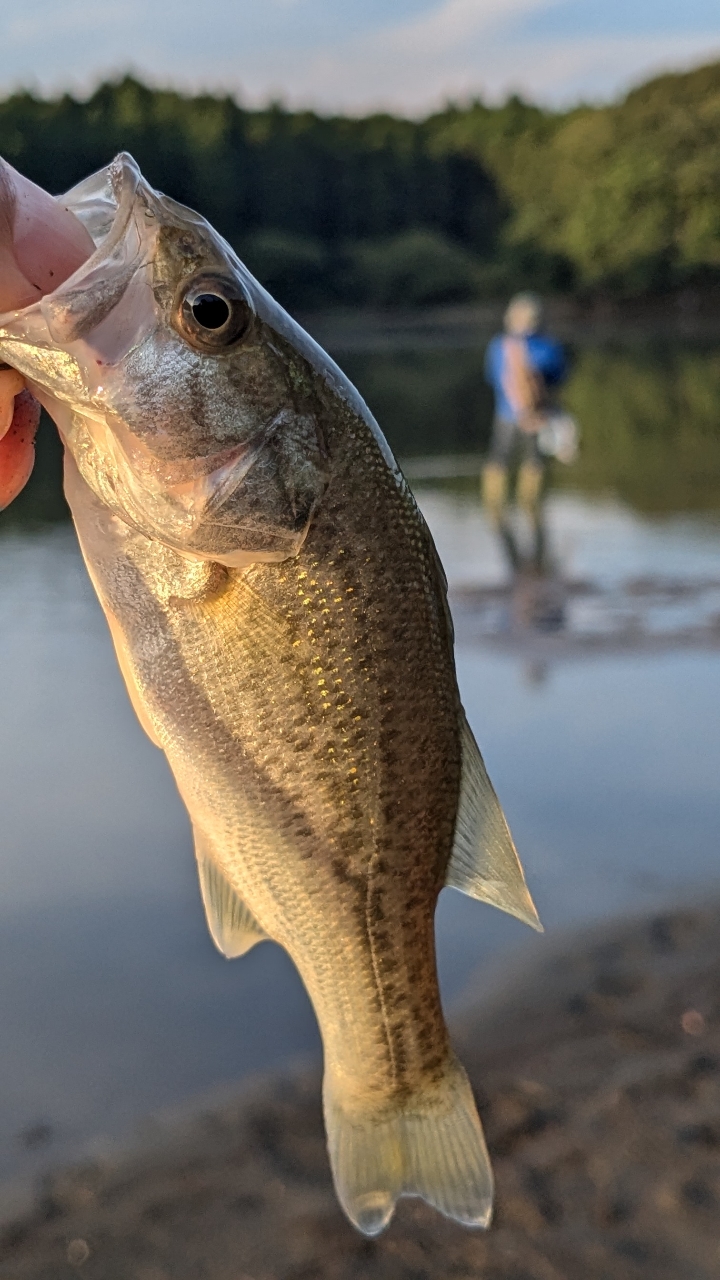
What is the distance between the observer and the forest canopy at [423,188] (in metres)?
80.1

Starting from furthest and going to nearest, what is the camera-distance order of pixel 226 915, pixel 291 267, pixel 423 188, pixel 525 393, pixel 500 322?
pixel 423 188, pixel 291 267, pixel 500 322, pixel 525 393, pixel 226 915

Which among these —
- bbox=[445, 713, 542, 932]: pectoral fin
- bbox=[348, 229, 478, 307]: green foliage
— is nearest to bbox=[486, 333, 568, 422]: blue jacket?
bbox=[445, 713, 542, 932]: pectoral fin

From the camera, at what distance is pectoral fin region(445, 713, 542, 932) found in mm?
2285

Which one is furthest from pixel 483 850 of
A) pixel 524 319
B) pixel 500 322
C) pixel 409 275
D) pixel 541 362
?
pixel 409 275

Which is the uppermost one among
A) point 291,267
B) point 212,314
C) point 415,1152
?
point 291,267

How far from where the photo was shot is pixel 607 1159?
3.74 meters

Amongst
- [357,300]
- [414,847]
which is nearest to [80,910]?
[414,847]

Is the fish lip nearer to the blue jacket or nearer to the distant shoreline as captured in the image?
the blue jacket

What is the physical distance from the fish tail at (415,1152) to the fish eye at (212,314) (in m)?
1.56

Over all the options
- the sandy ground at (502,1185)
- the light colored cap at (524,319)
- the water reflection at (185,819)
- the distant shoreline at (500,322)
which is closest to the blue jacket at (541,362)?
the light colored cap at (524,319)

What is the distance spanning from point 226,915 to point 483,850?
1.80 feet

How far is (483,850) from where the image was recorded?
2.32 metres

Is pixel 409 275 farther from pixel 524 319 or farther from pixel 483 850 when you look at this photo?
pixel 483 850

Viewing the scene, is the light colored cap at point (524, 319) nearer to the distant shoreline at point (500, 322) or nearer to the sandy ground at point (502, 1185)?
the sandy ground at point (502, 1185)
